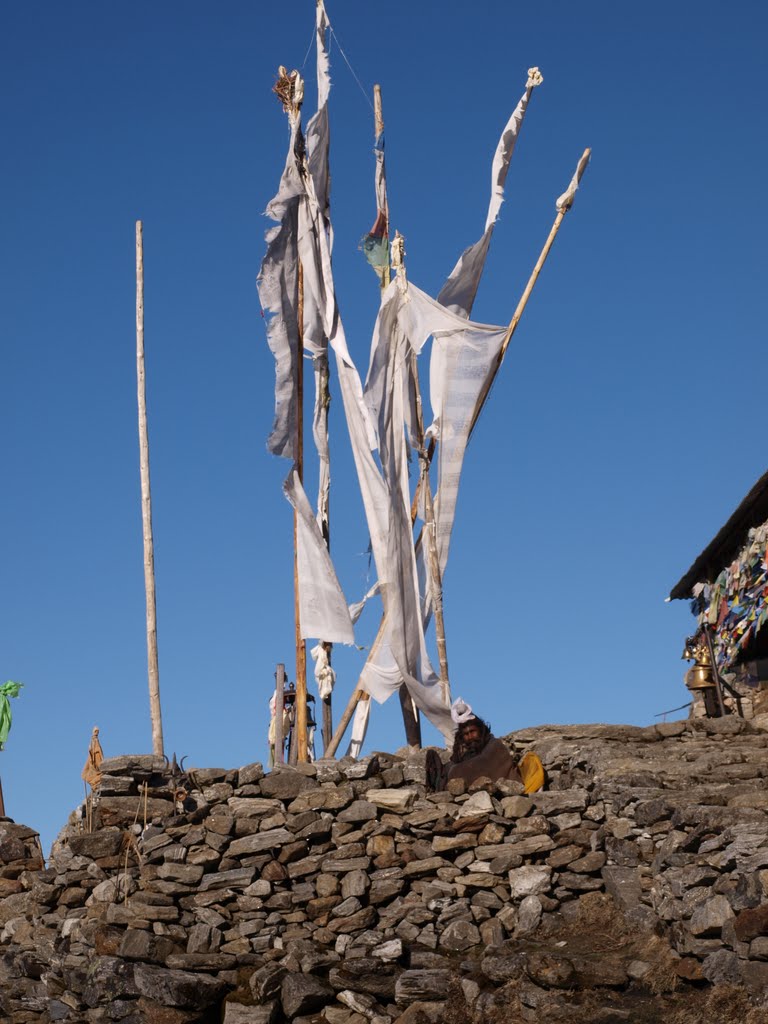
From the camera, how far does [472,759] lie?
13562 millimetres

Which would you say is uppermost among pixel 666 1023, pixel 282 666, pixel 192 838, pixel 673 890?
pixel 282 666

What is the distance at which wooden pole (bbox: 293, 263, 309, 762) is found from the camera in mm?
15219

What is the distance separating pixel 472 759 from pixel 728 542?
6.51 meters

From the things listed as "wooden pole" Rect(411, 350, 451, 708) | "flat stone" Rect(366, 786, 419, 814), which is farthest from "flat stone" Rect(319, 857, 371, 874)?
"wooden pole" Rect(411, 350, 451, 708)

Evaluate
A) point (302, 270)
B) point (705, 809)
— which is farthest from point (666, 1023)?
point (302, 270)

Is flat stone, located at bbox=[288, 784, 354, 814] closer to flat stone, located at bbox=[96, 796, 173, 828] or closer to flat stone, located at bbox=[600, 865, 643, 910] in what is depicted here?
flat stone, located at bbox=[96, 796, 173, 828]

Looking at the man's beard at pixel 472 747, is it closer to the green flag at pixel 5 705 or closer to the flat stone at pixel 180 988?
the flat stone at pixel 180 988

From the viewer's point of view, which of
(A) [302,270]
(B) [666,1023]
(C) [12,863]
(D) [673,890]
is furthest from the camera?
(A) [302,270]

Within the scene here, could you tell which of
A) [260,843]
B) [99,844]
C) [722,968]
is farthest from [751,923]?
[99,844]

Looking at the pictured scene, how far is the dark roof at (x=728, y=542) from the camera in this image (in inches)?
675

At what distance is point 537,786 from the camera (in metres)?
13.6

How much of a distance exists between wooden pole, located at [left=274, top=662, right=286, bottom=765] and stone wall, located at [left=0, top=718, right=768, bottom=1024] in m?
1.95

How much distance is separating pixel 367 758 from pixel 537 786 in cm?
171

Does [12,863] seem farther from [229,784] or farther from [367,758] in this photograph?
[367,758]
